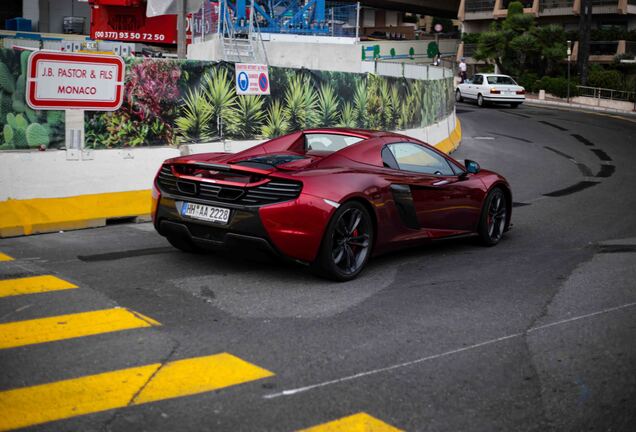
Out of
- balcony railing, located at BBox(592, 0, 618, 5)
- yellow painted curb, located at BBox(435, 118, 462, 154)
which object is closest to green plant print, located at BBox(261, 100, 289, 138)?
yellow painted curb, located at BBox(435, 118, 462, 154)

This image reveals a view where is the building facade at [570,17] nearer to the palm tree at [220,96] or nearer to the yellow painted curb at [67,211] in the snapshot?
the palm tree at [220,96]

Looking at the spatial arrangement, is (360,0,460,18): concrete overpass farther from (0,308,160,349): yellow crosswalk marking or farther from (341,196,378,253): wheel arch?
(0,308,160,349): yellow crosswalk marking

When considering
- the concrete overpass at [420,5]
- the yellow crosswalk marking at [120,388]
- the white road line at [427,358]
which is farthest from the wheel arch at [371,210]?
the concrete overpass at [420,5]

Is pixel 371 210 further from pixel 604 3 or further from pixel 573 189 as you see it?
pixel 604 3

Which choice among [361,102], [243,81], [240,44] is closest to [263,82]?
[243,81]

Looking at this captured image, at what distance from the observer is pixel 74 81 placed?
10.3 metres

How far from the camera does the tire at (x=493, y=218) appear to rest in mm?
9789

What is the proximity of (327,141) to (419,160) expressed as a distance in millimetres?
973

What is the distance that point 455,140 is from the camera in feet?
78.5

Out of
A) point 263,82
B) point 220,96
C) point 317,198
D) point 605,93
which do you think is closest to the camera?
point 317,198

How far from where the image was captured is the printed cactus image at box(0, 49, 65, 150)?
964 cm

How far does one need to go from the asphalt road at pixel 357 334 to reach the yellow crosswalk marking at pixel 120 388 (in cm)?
3

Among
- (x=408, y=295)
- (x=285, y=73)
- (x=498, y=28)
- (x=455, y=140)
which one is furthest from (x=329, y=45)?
(x=498, y=28)

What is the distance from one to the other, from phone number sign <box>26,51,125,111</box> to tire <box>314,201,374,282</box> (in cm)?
429
